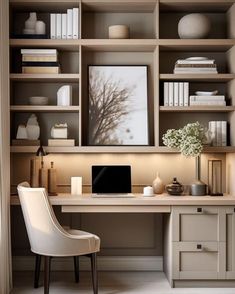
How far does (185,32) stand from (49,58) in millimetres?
1279

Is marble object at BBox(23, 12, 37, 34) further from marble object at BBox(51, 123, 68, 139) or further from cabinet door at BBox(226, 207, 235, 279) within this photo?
cabinet door at BBox(226, 207, 235, 279)

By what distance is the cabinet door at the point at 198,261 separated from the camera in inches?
167

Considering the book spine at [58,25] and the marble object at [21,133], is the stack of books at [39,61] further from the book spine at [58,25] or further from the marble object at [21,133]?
the marble object at [21,133]

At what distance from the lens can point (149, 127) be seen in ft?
15.6

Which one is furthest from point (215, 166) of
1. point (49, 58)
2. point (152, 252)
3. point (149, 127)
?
point (49, 58)

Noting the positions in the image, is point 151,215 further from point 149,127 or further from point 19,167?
point 19,167

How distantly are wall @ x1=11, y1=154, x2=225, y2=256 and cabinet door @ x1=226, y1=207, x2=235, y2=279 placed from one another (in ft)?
2.28

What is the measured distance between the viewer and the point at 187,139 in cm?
443

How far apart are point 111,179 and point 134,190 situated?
390 mm

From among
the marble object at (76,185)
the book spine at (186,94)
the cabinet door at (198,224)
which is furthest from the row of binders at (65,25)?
the cabinet door at (198,224)

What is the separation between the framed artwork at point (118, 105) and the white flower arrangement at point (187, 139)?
0.96 ft

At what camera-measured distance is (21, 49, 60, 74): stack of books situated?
15.0 ft

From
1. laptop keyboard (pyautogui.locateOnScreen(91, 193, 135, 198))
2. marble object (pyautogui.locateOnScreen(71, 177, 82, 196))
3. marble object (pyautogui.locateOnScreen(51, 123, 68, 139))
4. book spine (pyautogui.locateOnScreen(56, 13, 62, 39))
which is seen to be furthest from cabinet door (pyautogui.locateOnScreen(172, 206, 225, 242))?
book spine (pyautogui.locateOnScreen(56, 13, 62, 39))

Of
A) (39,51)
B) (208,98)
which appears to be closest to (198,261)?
(208,98)
